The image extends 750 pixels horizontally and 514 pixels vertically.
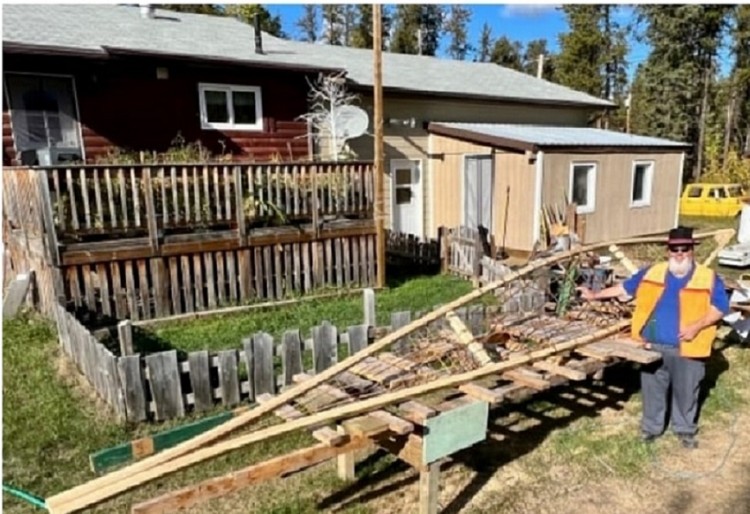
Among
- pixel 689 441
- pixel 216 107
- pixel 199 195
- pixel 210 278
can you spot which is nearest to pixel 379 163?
pixel 199 195

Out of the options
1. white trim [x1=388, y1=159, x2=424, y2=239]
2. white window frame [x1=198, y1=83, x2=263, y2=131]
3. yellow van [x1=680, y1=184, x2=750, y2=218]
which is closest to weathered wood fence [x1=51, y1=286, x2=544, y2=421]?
white window frame [x1=198, y1=83, x2=263, y2=131]

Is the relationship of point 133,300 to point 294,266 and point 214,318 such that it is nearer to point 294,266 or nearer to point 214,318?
point 214,318

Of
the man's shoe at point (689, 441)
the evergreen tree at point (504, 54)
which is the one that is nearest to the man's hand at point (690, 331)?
the man's shoe at point (689, 441)

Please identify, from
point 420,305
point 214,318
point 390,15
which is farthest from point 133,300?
point 390,15

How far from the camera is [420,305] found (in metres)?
9.08

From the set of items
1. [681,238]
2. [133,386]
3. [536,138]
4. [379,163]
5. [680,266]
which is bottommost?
[133,386]

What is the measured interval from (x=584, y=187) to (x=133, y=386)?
12.9 meters

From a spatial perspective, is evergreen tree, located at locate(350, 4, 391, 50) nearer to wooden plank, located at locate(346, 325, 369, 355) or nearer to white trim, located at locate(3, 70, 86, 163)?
white trim, located at locate(3, 70, 86, 163)

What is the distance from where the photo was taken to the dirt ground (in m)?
3.97

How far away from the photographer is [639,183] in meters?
16.8

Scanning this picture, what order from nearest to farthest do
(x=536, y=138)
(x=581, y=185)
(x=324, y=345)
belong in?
(x=324, y=345), (x=536, y=138), (x=581, y=185)

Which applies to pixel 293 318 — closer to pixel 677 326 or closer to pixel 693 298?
pixel 677 326

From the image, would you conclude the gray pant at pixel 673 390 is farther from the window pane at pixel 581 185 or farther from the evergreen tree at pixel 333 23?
the evergreen tree at pixel 333 23

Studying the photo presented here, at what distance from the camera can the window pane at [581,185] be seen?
14625 mm
